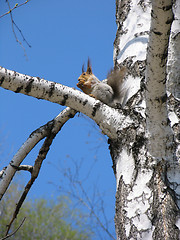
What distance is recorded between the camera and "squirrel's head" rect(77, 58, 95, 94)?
195cm

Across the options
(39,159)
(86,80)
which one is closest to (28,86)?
(39,159)

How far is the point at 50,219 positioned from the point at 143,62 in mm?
6982

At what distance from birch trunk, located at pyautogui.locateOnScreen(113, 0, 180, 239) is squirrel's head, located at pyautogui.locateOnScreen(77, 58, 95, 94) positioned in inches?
22.8

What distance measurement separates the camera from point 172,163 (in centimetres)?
117

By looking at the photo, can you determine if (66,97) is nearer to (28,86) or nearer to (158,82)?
(28,86)

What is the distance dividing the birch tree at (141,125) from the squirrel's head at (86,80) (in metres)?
0.38

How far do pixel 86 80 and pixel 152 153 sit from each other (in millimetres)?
→ 929

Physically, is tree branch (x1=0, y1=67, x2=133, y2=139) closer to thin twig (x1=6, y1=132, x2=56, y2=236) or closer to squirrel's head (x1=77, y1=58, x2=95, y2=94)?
thin twig (x1=6, y1=132, x2=56, y2=236)

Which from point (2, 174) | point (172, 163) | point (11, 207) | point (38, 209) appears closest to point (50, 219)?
point (38, 209)

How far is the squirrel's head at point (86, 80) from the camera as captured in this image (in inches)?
76.9

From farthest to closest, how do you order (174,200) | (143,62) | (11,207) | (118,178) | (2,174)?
(11,207), (2,174), (143,62), (118,178), (174,200)

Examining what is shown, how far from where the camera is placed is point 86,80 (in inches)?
78.7

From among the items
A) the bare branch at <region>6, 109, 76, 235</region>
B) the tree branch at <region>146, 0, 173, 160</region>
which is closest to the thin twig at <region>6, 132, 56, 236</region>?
the bare branch at <region>6, 109, 76, 235</region>

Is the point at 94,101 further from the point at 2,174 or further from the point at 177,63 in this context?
the point at 2,174
